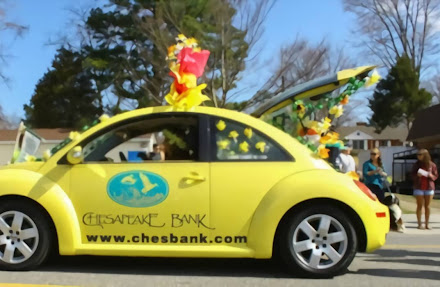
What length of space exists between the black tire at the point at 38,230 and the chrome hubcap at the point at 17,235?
0.07 ft

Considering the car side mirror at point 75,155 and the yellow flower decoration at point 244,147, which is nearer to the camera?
the car side mirror at point 75,155

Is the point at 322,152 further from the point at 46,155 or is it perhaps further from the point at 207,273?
the point at 46,155

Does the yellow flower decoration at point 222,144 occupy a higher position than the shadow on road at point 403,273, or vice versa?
the yellow flower decoration at point 222,144

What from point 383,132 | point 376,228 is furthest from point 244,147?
point 383,132

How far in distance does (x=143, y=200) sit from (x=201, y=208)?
54cm

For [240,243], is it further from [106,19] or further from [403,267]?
[106,19]

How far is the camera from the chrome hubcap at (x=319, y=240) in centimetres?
Result: 486

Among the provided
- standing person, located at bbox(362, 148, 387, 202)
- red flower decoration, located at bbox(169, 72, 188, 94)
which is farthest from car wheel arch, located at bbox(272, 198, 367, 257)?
standing person, located at bbox(362, 148, 387, 202)

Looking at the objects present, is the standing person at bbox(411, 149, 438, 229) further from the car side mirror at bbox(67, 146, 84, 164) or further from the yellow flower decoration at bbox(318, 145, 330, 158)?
the car side mirror at bbox(67, 146, 84, 164)

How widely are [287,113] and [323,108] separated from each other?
401 millimetres

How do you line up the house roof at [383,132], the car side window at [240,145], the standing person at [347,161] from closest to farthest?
the car side window at [240,145] < the standing person at [347,161] < the house roof at [383,132]

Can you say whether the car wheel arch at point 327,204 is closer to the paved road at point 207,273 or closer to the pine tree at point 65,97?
Answer: the paved road at point 207,273

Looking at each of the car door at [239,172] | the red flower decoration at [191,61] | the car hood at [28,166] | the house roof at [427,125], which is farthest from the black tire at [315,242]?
the house roof at [427,125]

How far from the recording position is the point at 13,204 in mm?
4973
